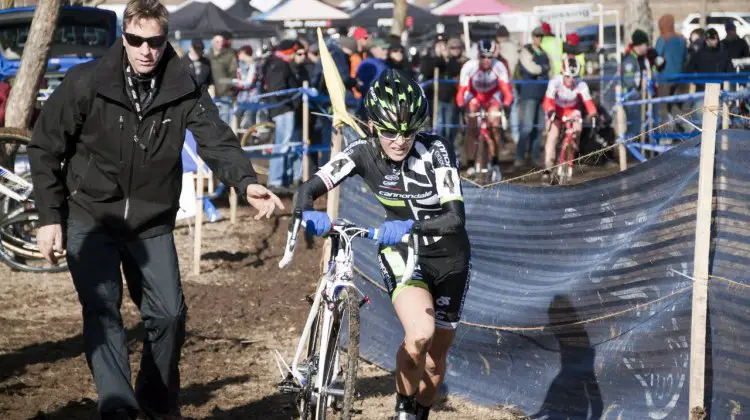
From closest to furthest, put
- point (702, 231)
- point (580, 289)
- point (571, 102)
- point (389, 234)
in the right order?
point (389, 234) → point (702, 231) → point (580, 289) → point (571, 102)

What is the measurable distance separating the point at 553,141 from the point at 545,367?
31.9 ft

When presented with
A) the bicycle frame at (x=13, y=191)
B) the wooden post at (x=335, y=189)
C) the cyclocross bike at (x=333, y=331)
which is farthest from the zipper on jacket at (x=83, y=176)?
the bicycle frame at (x=13, y=191)

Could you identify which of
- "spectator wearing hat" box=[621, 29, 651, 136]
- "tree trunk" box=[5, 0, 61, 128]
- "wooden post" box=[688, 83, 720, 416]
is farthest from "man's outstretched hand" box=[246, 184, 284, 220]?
"spectator wearing hat" box=[621, 29, 651, 136]

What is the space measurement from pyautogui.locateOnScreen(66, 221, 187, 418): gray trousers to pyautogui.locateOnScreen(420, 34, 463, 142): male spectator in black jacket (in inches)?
540

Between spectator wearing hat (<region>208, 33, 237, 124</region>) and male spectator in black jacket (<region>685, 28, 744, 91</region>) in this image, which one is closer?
male spectator in black jacket (<region>685, 28, 744, 91</region>)

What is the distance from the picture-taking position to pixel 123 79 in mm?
5109

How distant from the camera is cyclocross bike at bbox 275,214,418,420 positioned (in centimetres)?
510

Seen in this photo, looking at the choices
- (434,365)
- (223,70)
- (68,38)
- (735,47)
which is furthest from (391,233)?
(735,47)

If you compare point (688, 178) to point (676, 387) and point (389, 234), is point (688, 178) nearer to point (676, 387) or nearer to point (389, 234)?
point (676, 387)

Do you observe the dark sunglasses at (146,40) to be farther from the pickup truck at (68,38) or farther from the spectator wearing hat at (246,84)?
the spectator wearing hat at (246,84)

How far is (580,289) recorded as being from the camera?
6.45 m

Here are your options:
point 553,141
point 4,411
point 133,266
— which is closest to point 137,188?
point 133,266

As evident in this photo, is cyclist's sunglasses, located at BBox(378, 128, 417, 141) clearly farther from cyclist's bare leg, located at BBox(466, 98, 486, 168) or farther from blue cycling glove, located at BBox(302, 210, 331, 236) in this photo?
cyclist's bare leg, located at BBox(466, 98, 486, 168)

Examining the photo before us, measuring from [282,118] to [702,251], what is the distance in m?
11.2
